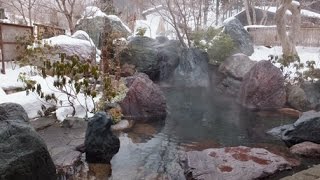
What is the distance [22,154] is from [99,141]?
2.04m

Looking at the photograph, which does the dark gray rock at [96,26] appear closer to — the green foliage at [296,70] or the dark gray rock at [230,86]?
the dark gray rock at [230,86]

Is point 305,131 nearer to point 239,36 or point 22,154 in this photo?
point 22,154

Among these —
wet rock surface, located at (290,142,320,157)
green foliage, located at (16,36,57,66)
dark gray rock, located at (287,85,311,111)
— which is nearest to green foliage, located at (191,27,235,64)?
dark gray rock, located at (287,85,311,111)

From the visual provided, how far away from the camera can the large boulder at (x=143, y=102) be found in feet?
34.3

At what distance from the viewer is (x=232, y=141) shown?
8.55m

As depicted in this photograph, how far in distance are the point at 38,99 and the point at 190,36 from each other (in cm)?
1244

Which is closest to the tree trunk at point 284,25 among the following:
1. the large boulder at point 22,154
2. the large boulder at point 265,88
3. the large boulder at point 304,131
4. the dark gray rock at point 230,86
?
the dark gray rock at point 230,86

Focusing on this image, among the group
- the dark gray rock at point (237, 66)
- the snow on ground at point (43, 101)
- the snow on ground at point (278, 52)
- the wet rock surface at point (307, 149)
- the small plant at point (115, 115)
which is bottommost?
the wet rock surface at point (307, 149)

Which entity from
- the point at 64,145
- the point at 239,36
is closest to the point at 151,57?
the point at 239,36

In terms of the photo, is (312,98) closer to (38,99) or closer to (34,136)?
(38,99)

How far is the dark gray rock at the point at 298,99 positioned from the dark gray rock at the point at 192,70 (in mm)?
5217

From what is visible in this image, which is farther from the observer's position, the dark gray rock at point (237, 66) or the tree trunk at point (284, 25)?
the tree trunk at point (284, 25)

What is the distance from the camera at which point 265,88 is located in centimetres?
1293

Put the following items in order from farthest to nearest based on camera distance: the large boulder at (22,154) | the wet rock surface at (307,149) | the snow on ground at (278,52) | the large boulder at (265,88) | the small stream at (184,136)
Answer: the snow on ground at (278,52) < the large boulder at (265,88) < the wet rock surface at (307,149) < the small stream at (184,136) < the large boulder at (22,154)
